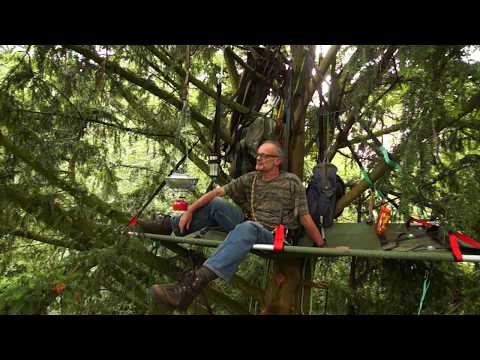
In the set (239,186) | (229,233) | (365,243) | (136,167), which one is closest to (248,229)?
(229,233)

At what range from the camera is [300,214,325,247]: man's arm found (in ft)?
8.87

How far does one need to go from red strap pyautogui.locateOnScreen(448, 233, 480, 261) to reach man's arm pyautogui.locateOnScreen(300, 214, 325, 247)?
2.43 ft

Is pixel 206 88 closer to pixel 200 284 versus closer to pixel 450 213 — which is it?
pixel 200 284

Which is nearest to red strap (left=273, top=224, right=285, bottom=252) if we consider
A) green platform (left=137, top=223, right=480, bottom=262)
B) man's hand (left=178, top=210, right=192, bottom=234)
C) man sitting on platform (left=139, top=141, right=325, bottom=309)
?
green platform (left=137, top=223, right=480, bottom=262)

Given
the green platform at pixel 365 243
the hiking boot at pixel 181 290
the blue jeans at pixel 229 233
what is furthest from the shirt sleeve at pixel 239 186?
the hiking boot at pixel 181 290

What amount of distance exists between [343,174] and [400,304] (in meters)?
1.47

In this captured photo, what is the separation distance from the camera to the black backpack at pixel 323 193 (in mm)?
2887

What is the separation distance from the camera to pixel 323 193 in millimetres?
2885

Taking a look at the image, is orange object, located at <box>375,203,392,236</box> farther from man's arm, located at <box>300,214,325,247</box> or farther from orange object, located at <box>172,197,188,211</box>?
orange object, located at <box>172,197,188,211</box>

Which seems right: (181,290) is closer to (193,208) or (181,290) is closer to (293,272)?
(193,208)

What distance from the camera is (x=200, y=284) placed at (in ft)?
7.36

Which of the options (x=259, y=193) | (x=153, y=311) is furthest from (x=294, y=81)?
(x=153, y=311)

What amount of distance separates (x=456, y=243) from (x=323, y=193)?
862 millimetres
